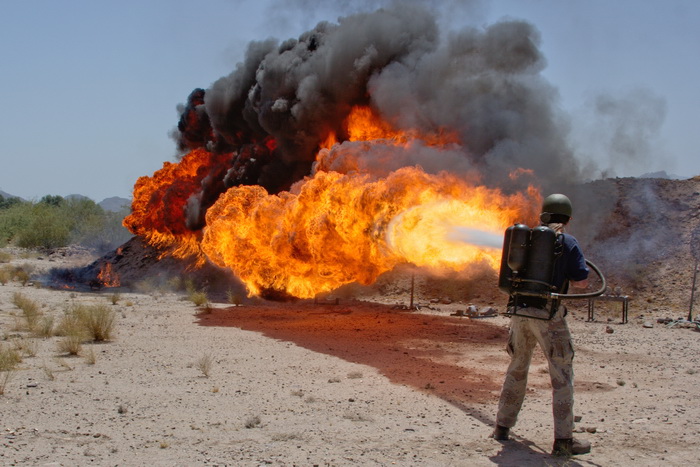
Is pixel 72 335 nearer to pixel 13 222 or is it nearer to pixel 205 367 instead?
pixel 205 367

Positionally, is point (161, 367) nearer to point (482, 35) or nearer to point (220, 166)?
point (482, 35)

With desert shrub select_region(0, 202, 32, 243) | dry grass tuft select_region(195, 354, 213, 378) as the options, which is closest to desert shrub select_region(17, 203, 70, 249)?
desert shrub select_region(0, 202, 32, 243)

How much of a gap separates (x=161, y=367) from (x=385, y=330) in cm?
631

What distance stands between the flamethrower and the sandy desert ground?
152cm

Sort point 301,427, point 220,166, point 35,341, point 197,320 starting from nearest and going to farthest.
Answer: point 301,427 → point 35,341 → point 197,320 → point 220,166

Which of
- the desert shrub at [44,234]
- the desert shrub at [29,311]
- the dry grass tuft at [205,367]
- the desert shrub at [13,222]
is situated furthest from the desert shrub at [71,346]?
the desert shrub at [13,222]

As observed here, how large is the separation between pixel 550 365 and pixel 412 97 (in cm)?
1300

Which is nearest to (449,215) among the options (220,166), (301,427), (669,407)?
(669,407)

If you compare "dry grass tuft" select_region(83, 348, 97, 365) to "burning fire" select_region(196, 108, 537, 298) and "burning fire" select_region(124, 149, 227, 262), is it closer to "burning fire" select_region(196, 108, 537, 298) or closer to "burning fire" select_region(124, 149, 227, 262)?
"burning fire" select_region(196, 108, 537, 298)

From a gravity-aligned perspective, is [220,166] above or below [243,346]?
above

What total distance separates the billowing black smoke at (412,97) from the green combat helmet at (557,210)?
8883 millimetres

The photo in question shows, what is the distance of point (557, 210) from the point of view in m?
6.47

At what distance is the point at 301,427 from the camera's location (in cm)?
671

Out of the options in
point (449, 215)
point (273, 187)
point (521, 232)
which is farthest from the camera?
point (273, 187)
